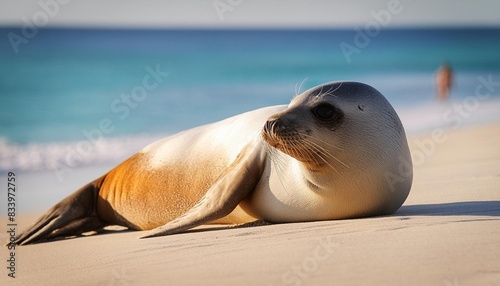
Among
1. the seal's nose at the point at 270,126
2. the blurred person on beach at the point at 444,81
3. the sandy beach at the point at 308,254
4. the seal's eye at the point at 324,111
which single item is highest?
the blurred person on beach at the point at 444,81

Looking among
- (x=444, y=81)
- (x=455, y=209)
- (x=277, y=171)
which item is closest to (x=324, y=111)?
(x=277, y=171)

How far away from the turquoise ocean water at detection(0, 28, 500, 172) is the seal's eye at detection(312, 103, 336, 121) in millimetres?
588

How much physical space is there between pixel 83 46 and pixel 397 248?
51359 mm

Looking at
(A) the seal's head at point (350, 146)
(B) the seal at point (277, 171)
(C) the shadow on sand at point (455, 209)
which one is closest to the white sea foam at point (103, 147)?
(B) the seal at point (277, 171)

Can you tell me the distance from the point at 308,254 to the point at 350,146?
119 centimetres

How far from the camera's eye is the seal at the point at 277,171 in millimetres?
5430

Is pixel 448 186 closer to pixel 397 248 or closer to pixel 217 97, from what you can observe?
pixel 397 248

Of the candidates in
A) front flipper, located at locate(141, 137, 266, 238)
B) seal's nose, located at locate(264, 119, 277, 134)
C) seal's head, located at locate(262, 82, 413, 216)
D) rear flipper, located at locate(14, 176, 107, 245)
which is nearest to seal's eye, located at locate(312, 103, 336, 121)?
seal's head, located at locate(262, 82, 413, 216)

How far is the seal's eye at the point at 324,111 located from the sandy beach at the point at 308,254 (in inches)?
24.8

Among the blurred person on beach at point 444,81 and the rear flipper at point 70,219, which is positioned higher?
the blurred person on beach at point 444,81

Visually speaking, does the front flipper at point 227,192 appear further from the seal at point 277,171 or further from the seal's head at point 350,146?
the seal's head at point 350,146

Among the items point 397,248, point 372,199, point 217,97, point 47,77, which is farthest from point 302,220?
point 47,77

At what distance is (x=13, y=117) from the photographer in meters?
21.1

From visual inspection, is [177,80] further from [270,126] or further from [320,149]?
[270,126]
